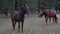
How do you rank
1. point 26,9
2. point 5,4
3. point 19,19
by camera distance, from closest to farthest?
point 26,9
point 19,19
point 5,4

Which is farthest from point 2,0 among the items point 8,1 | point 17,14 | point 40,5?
point 40,5

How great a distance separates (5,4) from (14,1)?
273 cm

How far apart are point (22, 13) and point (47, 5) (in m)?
45.2

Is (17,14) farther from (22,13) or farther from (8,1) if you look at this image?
(8,1)

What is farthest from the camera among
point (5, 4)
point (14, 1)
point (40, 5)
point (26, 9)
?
point (40, 5)

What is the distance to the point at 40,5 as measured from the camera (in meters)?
54.8

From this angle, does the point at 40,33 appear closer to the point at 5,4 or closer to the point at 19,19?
the point at 19,19

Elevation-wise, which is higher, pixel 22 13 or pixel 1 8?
pixel 22 13

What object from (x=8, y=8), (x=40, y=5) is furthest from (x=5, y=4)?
(x=40, y=5)

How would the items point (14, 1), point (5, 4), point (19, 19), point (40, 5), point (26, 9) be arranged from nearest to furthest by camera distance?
point (26, 9) < point (19, 19) < point (5, 4) < point (14, 1) < point (40, 5)

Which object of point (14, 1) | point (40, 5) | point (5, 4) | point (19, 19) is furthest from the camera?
point (40, 5)

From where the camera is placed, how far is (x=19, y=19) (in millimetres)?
12867

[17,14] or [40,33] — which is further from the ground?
[17,14]

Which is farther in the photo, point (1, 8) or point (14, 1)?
point (14, 1)
